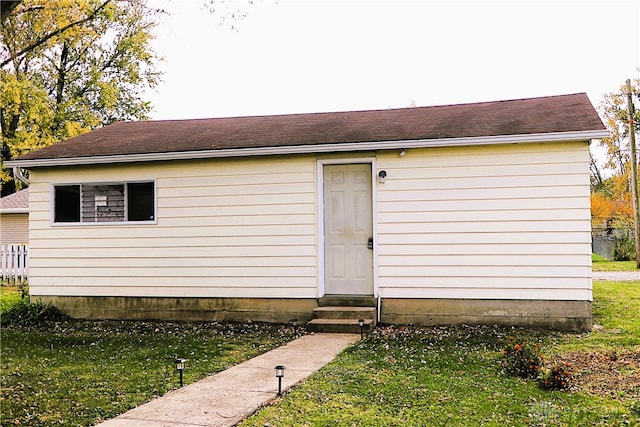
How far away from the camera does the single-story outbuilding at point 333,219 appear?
9164 mm

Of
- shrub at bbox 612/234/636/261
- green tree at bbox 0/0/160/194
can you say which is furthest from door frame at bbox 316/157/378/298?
shrub at bbox 612/234/636/261

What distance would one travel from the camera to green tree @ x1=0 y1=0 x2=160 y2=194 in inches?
913

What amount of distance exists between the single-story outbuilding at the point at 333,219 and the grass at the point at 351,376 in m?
0.60

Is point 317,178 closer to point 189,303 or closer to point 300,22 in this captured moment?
point 189,303

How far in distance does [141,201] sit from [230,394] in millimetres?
5934

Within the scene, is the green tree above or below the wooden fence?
above

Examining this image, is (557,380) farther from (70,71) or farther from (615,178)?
(615,178)

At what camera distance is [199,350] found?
312 inches

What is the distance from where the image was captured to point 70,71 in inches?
1134

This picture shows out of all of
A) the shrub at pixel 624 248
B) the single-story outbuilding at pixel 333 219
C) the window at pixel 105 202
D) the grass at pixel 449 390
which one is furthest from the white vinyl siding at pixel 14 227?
the shrub at pixel 624 248

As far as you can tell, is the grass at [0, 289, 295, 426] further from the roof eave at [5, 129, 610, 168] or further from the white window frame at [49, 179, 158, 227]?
the roof eave at [5, 129, 610, 168]

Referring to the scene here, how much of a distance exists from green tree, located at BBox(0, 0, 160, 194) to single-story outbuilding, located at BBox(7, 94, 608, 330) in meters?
13.4

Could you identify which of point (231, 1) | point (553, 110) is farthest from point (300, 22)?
point (553, 110)

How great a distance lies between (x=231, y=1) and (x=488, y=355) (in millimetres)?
6092
